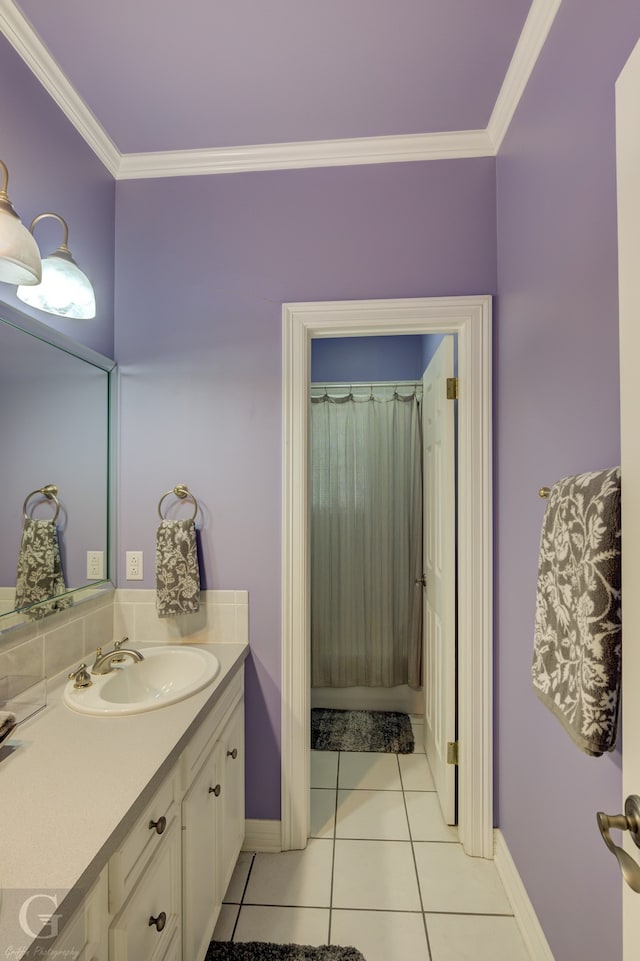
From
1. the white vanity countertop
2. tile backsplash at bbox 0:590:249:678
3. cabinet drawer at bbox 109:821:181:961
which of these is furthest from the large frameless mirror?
cabinet drawer at bbox 109:821:181:961

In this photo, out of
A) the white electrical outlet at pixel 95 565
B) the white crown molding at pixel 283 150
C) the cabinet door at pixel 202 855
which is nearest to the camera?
the cabinet door at pixel 202 855

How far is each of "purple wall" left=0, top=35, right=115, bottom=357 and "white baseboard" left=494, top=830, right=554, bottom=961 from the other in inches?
94.1

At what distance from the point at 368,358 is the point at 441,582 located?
163cm

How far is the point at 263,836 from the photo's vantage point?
1.82 meters

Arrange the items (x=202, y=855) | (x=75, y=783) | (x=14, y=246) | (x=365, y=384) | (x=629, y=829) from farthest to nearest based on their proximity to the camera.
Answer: (x=365, y=384) < (x=202, y=855) < (x=14, y=246) < (x=75, y=783) < (x=629, y=829)

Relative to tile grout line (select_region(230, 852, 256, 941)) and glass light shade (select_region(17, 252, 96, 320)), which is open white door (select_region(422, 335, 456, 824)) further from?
glass light shade (select_region(17, 252, 96, 320))

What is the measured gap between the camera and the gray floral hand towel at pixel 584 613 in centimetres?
78

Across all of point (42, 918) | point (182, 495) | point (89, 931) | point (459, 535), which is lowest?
point (89, 931)

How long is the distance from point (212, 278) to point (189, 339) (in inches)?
10.3

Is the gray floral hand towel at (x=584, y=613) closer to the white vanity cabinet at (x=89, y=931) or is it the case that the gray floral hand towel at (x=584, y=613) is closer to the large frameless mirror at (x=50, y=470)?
the white vanity cabinet at (x=89, y=931)

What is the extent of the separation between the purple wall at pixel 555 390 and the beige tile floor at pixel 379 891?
9.1 inches

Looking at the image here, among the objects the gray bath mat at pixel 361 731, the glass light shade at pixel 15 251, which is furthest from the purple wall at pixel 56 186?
the gray bath mat at pixel 361 731

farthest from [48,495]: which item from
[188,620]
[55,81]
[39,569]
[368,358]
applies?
[368,358]

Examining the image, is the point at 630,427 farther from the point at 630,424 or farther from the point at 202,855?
the point at 202,855
